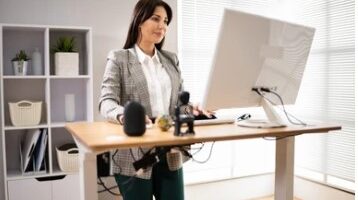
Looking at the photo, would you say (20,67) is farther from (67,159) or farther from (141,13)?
(141,13)

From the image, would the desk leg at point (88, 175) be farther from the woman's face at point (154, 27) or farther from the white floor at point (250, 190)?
the white floor at point (250, 190)

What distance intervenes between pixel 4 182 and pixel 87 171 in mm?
1507

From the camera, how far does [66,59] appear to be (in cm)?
246

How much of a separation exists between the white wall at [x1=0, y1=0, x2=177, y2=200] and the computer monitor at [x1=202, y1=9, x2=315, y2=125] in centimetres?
159

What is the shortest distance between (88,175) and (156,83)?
0.58 meters

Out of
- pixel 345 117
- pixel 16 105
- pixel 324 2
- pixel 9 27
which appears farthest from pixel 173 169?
pixel 324 2

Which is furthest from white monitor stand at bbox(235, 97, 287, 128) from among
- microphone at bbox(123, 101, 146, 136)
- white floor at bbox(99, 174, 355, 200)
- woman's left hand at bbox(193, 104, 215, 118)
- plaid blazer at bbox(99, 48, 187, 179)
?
white floor at bbox(99, 174, 355, 200)

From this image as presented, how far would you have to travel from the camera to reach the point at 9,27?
2.35 metres

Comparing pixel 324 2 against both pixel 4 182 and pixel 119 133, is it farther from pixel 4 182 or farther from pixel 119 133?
pixel 4 182

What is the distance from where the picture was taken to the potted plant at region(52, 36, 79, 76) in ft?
8.04

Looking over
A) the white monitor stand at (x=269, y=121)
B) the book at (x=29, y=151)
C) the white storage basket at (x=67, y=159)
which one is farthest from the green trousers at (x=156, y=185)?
the book at (x=29, y=151)

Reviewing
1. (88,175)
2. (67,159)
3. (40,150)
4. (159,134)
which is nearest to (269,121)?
(159,134)

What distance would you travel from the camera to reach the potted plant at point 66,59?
8.04 ft

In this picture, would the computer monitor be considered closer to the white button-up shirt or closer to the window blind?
the white button-up shirt
